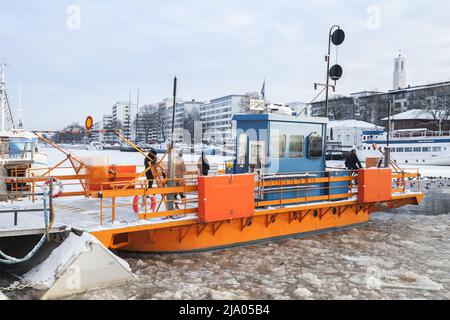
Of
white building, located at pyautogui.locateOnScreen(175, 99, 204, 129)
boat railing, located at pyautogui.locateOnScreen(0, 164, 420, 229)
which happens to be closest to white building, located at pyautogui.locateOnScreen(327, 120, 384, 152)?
boat railing, located at pyautogui.locateOnScreen(0, 164, 420, 229)

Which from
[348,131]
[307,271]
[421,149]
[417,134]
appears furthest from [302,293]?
[348,131]

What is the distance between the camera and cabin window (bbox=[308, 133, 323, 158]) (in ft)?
37.9

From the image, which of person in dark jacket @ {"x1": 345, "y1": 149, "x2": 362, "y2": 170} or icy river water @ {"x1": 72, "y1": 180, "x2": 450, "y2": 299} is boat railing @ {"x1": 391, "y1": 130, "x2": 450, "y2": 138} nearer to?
person in dark jacket @ {"x1": 345, "y1": 149, "x2": 362, "y2": 170}

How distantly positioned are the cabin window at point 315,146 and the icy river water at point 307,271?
7.71ft

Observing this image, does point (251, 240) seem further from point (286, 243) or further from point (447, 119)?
point (447, 119)

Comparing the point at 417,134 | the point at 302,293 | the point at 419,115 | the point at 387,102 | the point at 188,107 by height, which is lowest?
the point at 302,293

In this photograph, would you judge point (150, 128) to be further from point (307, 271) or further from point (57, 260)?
point (57, 260)

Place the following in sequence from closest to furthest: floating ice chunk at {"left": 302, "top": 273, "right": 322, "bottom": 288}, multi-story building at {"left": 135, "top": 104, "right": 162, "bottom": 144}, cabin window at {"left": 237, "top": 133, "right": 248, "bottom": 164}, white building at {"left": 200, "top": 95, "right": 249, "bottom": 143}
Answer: floating ice chunk at {"left": 302, "top": 273, "right": 322, "bottom": 288} < cabin window at {"left": 237, "top": 133, "right": 248, "bottom": 164} < multi-story building at {"left": 135, "top": 104, "right": 162, "bottom": 144} < white building at {"left": 200, "top": 95, "right": 249, "bottom": 143}

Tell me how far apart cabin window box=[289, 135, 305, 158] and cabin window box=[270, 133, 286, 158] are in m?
0.26

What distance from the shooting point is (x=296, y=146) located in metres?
11.3

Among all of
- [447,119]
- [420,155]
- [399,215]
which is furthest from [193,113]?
[399,215]

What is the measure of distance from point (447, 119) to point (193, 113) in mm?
92538

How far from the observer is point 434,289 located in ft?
25.4

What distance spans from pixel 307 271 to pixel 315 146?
13.6 feet
